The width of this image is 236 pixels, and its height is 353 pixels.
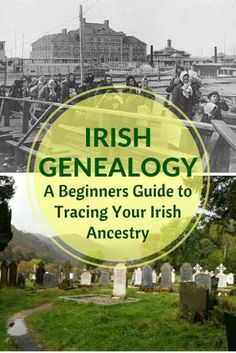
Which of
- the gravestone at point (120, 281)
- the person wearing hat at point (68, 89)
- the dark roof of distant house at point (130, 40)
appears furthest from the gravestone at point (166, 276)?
the dark roof of distant house at point (130, 40)

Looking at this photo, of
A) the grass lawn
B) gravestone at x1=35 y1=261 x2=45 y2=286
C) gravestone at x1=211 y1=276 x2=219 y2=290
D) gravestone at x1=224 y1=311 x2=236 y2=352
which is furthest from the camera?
gravestone at x1=35 y1=261 x2=45 y2=286

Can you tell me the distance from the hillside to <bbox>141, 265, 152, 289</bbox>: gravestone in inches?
18.7

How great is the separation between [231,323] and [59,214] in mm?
1333

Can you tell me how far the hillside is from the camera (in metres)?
4.57

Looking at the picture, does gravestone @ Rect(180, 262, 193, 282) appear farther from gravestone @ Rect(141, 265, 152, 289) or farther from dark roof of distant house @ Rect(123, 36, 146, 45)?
dark roof of distant house @ Rect(123, 36, 146, 45)

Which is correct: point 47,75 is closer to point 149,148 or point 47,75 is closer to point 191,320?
point 149,148

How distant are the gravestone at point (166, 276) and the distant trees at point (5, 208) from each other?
3.46 ft

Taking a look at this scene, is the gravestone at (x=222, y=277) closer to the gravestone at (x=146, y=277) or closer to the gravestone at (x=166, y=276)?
the gravestone at (x=166, y=276)

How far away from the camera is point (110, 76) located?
4.55 meters

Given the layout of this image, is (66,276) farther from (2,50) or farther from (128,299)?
(2,50)

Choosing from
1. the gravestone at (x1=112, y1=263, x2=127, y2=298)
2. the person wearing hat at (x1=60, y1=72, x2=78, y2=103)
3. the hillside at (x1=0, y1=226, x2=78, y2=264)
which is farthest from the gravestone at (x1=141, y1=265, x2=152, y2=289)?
the person wearing hat at (x1=60, y1=72, x2=78, y2=103)

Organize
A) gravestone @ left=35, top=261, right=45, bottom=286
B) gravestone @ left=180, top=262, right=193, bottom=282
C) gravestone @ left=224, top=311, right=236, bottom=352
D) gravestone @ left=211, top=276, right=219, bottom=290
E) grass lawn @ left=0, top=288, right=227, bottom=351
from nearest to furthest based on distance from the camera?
gravestone @ left=224, top=311, right=236, bottom=352 → grass lawn @ left=0, top=288, right=227, bottom=351 → gravestone @ left=211, top=276, right=219, bottom=290 → gravestone @ left=180, top=262, right=193, bottom=282 → gravestone @ left=35, top=261, right=45, bottom=286

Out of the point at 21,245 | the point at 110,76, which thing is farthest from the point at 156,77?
the point at 21,245

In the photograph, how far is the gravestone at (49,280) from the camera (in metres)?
4.73
